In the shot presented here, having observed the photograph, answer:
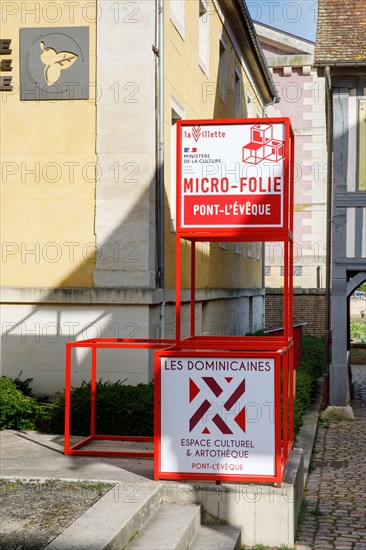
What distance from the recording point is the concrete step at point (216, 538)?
6.64 metres

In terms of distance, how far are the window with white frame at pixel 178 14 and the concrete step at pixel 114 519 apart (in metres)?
8.35

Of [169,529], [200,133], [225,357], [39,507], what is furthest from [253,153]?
[39,507]

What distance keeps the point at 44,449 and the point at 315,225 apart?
24579 millimetres

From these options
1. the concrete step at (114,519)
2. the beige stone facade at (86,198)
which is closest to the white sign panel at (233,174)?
the concrete step at (114,519)

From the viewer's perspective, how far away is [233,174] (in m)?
7.45

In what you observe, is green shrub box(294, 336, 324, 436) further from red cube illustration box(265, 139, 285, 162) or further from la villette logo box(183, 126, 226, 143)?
la villette logo box(183, 126, 226, 143)

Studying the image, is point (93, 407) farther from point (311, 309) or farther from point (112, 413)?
point (311, 309)

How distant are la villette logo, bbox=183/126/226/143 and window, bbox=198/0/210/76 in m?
9.45

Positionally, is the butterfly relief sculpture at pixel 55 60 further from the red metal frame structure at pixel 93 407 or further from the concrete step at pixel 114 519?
the concrete step at pixel 114 519

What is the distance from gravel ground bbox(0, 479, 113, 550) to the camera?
5723 mm

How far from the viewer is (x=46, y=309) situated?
11828mm

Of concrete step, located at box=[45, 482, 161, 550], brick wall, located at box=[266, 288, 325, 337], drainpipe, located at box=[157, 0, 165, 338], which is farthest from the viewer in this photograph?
brick wall, located at box=[266, 288, 325, 337]

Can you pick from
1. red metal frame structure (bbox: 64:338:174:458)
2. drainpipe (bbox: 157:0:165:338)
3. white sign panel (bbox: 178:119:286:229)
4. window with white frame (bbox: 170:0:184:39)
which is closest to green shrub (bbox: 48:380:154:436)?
red metal frame structure (bbox: 64:338:174:458)

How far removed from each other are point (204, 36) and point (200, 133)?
1038 centimetres
